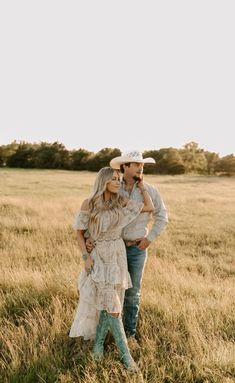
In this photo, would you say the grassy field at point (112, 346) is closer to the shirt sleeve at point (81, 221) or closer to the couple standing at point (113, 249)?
the couple standing at point (113, 249)

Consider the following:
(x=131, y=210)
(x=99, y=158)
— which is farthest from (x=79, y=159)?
(x=131, y=210)

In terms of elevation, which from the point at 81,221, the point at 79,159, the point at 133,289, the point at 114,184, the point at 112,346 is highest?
the point at 79,159

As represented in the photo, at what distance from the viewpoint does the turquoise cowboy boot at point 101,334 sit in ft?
12.3

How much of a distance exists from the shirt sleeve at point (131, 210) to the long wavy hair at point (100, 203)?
0.14 m

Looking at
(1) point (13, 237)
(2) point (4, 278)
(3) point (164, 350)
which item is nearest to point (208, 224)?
(1) point (13, 237)

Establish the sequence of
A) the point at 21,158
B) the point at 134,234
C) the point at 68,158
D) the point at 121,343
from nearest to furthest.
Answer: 1. the point at 121,343
2. the point at 134,234
3. the point at 21,158
4. the point at 68,158

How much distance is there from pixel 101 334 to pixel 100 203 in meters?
1.26

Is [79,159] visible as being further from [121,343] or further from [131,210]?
[121,343]

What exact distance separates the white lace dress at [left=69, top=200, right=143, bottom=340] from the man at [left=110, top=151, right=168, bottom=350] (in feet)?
0.73

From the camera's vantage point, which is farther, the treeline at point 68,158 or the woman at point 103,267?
the treeline at point 68,158

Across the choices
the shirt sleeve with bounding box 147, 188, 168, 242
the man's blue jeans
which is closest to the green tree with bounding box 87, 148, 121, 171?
the shirt sleeve with bounding box 147, 188, 168, 242

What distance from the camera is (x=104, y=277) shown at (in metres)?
3.76

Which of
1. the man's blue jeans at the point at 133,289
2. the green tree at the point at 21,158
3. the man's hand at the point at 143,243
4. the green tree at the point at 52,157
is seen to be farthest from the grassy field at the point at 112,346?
the green tree at the point at 21,158

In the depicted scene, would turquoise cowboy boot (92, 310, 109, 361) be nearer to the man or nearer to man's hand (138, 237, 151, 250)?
the man
